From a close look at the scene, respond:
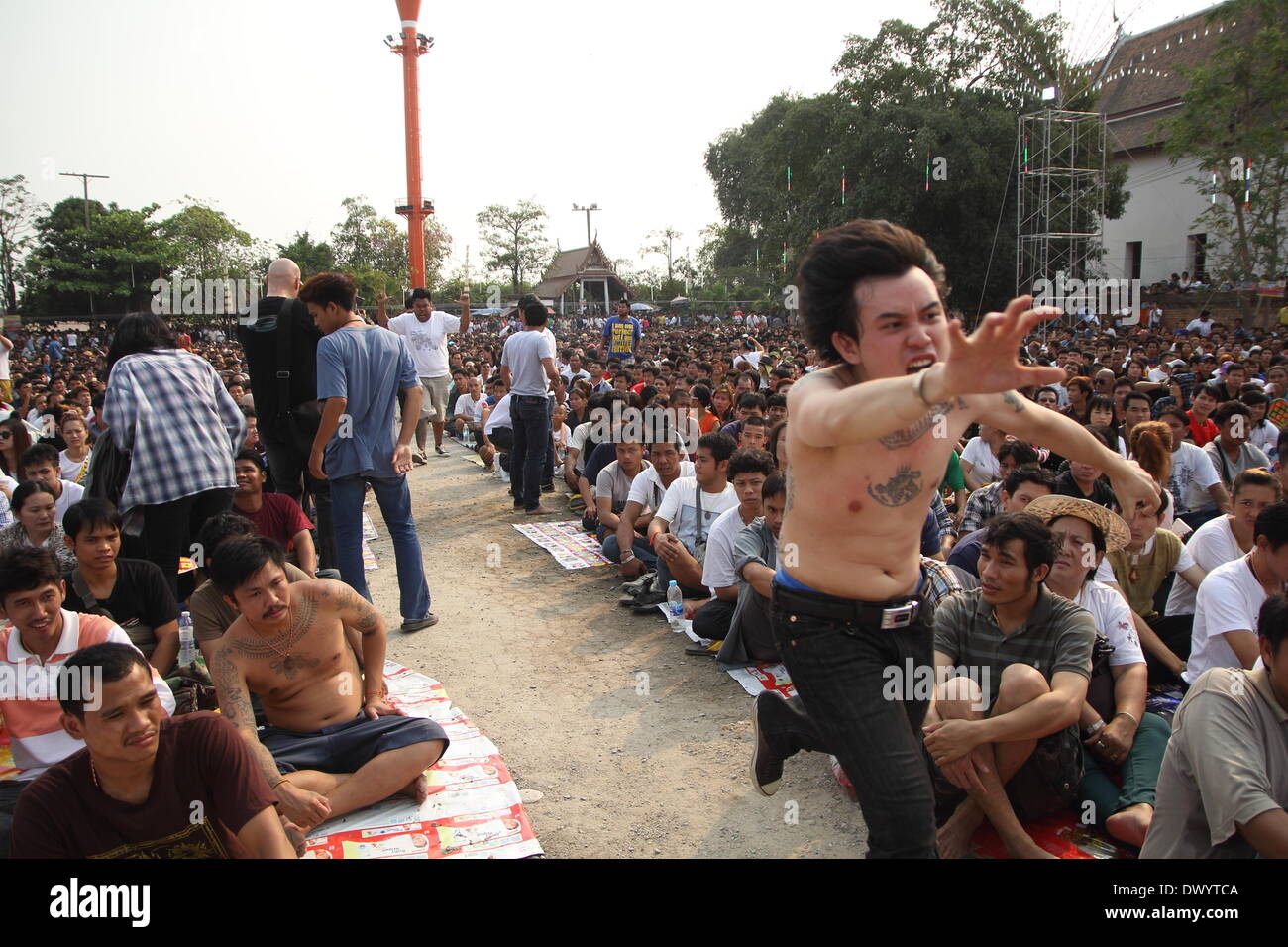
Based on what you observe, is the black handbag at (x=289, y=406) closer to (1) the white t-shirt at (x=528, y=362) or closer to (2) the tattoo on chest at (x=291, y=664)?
(2) the tattoo on chest at (x=291, y=664)

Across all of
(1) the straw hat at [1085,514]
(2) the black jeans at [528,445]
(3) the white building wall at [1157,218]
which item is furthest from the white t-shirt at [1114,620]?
(3) the white building wall at [1157,218]

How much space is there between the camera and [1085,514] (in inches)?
155

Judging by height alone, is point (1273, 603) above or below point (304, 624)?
above

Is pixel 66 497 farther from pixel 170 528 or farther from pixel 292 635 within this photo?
pixel 292 635

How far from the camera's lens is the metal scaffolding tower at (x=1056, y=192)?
22.0 m

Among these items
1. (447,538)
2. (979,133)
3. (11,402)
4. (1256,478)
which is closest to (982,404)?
(1256,478)

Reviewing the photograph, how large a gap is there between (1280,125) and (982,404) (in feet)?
67.9

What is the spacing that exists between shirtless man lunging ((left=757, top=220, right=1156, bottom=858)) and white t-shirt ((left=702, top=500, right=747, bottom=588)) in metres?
3.00

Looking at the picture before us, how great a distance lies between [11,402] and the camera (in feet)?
33.8

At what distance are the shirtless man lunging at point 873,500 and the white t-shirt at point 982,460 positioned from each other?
16.3 feet

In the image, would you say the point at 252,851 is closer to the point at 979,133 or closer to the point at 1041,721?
the point at 1041,721

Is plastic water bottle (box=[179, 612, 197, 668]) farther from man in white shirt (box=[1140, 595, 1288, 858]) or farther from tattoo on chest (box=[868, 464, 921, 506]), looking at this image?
man in white shirt (box=[1140, 595, 1288, 858])

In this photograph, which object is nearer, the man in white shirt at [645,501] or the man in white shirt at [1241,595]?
the man in white shirt at [1241,595]

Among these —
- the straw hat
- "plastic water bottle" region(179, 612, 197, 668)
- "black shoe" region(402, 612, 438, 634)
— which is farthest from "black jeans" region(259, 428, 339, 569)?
the straw hat
